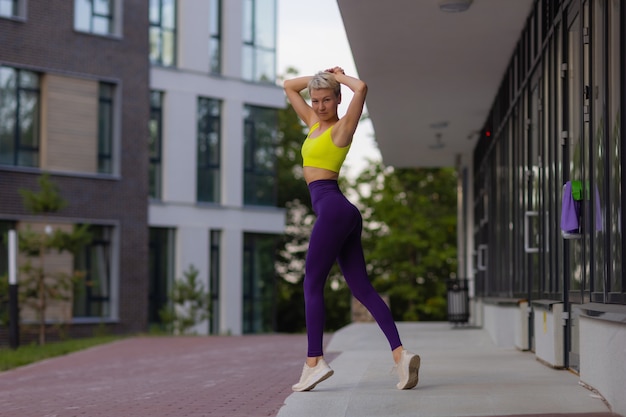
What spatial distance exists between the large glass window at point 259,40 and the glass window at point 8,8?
28.3ft

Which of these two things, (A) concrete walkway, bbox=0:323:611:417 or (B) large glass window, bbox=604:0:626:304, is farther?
(A) concrete walkway, bbox=0:323:611:417

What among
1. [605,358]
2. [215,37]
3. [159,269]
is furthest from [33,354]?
[215,37]

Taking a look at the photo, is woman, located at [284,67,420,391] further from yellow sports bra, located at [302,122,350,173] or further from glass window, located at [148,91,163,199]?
glass window, located at [148,91,163,199]

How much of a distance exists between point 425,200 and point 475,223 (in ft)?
85.5

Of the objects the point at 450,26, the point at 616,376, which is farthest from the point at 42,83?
the point at 616,376

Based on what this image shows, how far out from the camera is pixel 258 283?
35500 mm

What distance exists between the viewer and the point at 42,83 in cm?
2784

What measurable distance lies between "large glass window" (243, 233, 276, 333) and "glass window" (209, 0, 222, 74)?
197 inches

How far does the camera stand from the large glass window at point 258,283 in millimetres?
35125

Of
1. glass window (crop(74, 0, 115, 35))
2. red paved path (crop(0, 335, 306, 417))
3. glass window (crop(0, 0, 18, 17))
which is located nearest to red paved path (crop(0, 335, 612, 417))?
red paved path (crop(0, 335, 306, 417))

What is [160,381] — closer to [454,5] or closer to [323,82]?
[323,82]

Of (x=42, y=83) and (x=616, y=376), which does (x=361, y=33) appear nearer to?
(x=616, y=376)

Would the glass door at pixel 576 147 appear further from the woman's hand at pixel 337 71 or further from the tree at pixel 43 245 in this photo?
the tree at pixel 43 245

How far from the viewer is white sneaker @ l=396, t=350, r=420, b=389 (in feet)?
25.0
